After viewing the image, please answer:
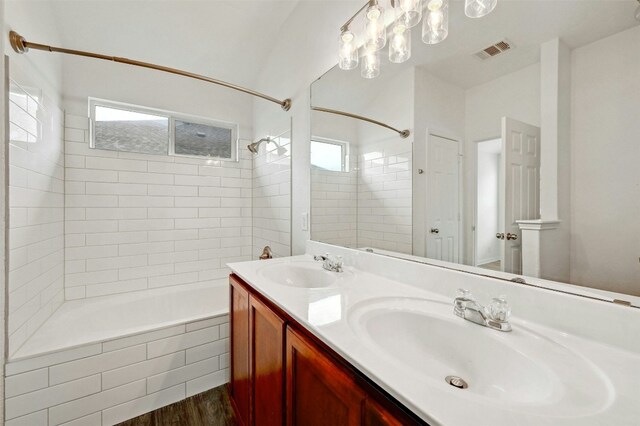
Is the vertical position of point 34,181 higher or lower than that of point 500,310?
higher

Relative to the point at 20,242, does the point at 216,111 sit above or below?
above

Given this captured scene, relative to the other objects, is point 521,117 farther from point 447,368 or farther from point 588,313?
point 447,368

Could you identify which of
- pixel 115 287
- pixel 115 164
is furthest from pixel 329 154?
pixel 115 287

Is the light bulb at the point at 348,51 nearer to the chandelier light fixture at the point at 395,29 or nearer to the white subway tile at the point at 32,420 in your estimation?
the chandelier light fixture at the point at 395,29

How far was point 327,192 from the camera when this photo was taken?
1693 millimetres

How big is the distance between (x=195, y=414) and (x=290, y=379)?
114cm

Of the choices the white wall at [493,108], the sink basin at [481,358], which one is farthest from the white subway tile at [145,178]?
the white wall at [493,108]

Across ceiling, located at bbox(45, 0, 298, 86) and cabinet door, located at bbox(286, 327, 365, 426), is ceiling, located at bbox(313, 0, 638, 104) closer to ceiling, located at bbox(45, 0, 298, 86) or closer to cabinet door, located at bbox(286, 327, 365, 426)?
cabinet door, located at bbox(286, 327, 365, 426)

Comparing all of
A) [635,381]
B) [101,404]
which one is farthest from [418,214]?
[101,404]

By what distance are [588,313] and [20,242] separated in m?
2.39

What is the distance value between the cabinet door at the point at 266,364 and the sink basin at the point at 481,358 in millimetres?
315

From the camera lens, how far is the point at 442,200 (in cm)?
100

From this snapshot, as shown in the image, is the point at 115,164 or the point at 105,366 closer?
the point at 105,366

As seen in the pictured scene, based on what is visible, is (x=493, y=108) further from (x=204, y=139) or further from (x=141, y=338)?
(x=204, y=139)
